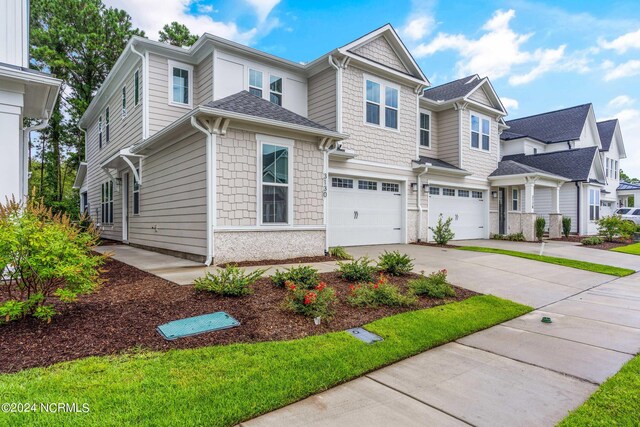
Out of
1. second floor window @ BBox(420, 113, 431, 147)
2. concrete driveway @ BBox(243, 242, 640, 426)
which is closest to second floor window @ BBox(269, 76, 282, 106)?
second floor window @ BBox(420, 113, 431, 147)

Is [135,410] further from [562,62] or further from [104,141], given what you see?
[562,62]

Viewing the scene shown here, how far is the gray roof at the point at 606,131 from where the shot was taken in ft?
83.2

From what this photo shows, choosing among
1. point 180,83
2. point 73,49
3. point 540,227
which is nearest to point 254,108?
point 180,83

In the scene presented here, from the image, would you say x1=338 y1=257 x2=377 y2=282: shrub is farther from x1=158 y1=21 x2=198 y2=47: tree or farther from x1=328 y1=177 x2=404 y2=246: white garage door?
x1=158 y1=21 x2=198 y2=47: tree

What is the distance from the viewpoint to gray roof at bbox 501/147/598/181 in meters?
18.8

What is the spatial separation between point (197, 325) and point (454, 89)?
1586 cm

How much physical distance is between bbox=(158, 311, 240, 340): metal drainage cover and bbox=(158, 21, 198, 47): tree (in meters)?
24.3

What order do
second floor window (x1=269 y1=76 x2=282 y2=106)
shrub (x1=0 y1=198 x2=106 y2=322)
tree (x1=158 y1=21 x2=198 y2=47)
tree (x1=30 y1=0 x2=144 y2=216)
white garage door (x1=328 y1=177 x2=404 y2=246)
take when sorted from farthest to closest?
tree (x1=158 y1=21 x2=198 y2=47) → tree (x1=30 y1=0 x2=144 y2=216) → second floor window (x1=269 y1=76 x2=282 y2=106) → white garage door (x1=328 y1=177 x2=404 y2=246) → shrub (x1=0 y1=198 x2=106 y2=322)

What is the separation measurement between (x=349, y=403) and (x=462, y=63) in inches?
918

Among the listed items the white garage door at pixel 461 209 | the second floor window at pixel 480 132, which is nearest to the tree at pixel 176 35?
the second floor window at pixel 480 132

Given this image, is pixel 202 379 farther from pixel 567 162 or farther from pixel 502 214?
pixel 567 162

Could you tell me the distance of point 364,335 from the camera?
160 inches

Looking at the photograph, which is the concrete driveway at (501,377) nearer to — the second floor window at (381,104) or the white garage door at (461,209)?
the second floor window at (381,104)

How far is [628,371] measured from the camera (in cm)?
326
